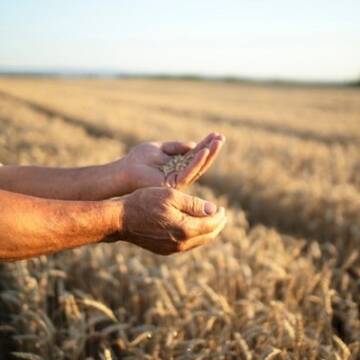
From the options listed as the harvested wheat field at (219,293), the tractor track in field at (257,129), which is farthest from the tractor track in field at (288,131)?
the harvested wheat field at (219,293)

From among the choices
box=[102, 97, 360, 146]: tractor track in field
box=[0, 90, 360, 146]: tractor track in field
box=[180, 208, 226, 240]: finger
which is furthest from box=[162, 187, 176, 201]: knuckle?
box=[102, 97, 360, 146]: tractor track in field

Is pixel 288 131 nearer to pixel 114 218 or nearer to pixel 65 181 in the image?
pixel 65 181

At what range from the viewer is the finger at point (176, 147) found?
250 cm

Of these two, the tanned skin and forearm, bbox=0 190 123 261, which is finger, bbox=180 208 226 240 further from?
forearm, bbox=0 190 123 261

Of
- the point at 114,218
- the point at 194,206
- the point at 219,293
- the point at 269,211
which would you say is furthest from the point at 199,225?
the point at 269,211

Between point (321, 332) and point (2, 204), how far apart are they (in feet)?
5.21

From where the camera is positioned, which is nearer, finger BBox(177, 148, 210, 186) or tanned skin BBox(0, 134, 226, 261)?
tanned skin BBox(0, 134, 226, 261)

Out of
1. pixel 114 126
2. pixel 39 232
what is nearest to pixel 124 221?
pixel 39 232

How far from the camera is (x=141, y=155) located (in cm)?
253

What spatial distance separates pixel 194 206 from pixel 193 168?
1.28 feet

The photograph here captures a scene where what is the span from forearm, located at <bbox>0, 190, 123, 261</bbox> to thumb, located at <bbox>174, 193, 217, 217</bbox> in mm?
231

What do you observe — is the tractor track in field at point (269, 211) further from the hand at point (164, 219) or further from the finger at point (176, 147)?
the hand at point (164, 219)

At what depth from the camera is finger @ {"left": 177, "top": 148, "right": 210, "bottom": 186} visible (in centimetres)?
218

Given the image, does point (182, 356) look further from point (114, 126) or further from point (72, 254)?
point (114, 126)
